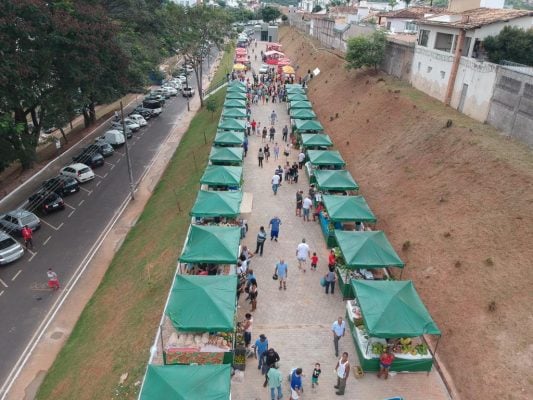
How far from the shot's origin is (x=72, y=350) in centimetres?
1748

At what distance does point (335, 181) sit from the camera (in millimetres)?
23234

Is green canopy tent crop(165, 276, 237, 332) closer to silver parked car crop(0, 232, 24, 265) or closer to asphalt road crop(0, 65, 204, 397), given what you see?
asphalt road crop(0, 65, 204, 397)

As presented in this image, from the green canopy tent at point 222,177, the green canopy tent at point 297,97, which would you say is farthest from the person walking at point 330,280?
the green canopy tent at point 297,97

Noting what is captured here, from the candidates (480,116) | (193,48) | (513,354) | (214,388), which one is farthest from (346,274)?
→ (193,48)

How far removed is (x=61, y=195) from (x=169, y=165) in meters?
8.94

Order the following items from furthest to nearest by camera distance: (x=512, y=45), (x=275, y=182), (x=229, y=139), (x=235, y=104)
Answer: (x=235, y=104)
(x=229, y=139)
(x=275, y=182)
(x=512, y=45)

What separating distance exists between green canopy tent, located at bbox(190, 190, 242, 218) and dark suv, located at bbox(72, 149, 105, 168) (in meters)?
19.1

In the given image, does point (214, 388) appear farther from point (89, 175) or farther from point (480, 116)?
point (89, 175)

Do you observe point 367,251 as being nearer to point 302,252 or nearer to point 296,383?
point 302,252

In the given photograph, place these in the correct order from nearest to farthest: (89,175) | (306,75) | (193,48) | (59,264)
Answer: (59,264), (89,175), (193,48), (306,75)

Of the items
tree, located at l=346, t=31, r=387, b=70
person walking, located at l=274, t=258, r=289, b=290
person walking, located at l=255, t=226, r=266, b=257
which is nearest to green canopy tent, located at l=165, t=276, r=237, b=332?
person walking, located at l=274, t=258, r=289, b=290

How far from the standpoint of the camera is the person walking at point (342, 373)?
1241cm

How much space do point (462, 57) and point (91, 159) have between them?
2902 cm

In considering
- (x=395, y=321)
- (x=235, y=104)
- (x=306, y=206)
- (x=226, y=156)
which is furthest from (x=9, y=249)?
(x=235, y=104)
